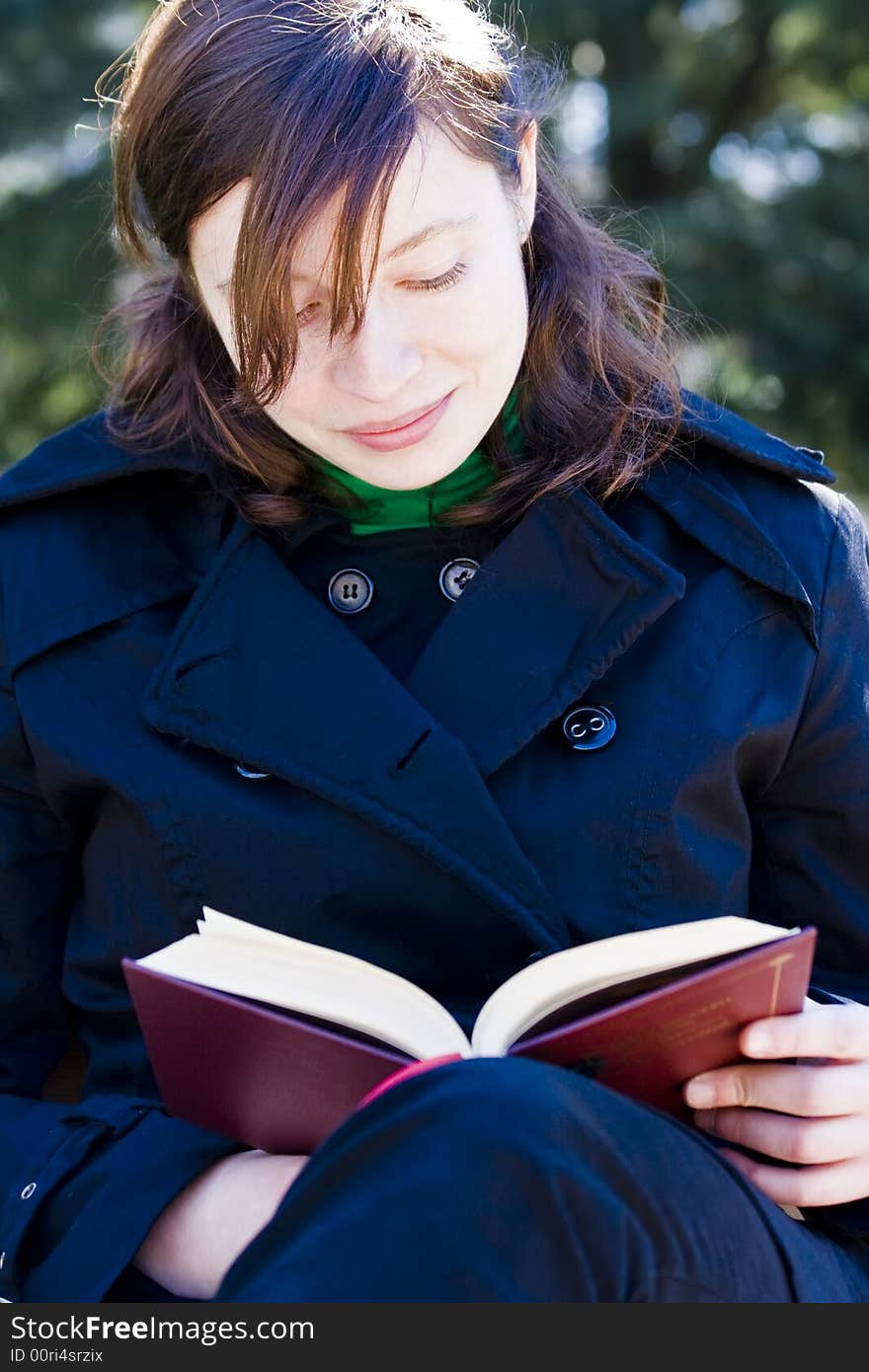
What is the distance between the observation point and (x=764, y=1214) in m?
1.21

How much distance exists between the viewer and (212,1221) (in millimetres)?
1368

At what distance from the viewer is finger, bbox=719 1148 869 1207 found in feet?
4.47

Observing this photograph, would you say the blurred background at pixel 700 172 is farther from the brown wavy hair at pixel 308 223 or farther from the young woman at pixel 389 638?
the young woman at pixel 389 638

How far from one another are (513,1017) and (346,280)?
654 mm

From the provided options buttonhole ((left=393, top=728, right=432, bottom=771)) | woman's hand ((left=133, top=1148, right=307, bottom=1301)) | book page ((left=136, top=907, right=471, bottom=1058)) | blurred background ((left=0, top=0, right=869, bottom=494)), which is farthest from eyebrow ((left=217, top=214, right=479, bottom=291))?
blurred background ((left=0, top=0, right=869, bottom=494))

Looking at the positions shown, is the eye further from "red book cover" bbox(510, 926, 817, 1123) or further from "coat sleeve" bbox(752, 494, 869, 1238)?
"red book cover" bbox(510, 926, 817, 1123)

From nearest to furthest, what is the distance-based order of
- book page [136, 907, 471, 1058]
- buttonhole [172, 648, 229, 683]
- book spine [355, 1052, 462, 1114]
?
book spine [355, 1052, 462, 1114] → book page [136, 907, 471, 1058] → buttonhole [172, 648, 229, 683]

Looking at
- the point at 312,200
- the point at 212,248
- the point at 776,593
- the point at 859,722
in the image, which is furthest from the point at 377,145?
the point at 859,722

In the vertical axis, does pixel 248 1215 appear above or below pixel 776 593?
below

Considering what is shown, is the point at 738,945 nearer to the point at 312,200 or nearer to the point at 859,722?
the point at 859,722

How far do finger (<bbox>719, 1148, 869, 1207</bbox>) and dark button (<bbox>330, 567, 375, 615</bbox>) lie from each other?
66 centimetres

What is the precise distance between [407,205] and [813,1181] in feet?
3.04

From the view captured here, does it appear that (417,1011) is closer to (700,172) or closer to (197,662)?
(197,662)

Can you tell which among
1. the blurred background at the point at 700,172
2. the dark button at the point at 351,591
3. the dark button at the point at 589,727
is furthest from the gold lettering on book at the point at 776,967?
the blurred background at the point at 700,172
